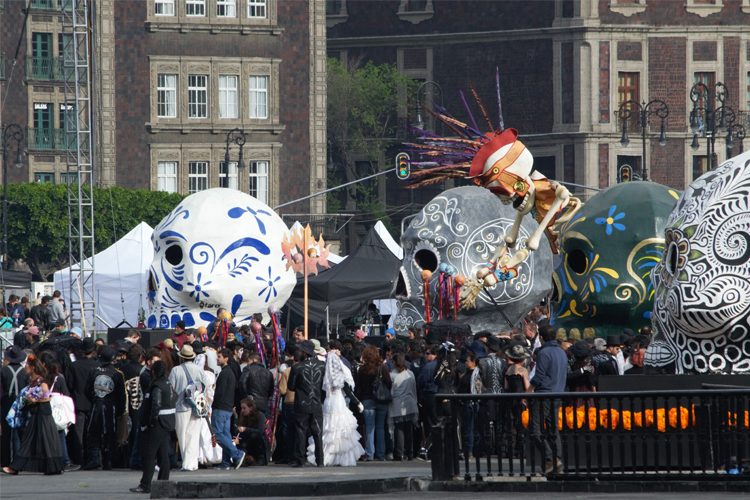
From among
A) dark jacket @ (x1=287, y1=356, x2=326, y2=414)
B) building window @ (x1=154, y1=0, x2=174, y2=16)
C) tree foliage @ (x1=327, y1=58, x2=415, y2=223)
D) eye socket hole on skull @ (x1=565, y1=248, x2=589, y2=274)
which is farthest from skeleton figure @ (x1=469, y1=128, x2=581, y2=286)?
tree foliage @ (x1=327, y1=58, x2=415, y2=223)

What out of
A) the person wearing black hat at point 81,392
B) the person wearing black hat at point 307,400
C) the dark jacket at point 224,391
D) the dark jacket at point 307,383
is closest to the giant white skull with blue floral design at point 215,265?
the person wearing black hat at point 81,392

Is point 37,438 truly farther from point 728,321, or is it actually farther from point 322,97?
point 322,97

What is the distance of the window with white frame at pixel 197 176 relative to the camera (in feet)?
250

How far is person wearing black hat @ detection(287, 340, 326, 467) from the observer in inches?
907

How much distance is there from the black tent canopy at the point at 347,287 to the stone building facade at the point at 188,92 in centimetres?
3329

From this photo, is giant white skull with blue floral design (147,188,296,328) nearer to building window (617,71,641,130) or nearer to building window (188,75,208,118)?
building window (188,75,208,118)

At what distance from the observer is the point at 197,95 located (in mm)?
76125

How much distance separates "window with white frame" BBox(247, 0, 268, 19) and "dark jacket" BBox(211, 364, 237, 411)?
54.7 meters

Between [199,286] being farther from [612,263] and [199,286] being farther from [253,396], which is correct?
[253,396]

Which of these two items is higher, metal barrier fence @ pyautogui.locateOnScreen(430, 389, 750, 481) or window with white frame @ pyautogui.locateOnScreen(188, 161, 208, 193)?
window with white frame @ pyautogui.locateOnScreen(188, 161, 208, 193)

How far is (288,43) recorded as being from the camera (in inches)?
3039

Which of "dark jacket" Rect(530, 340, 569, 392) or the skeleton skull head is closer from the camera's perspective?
"dark jacket" Rect(530, 340, 569, 392)

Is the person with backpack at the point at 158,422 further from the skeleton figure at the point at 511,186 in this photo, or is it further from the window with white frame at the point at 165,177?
the window with white frame at the point at 165,177

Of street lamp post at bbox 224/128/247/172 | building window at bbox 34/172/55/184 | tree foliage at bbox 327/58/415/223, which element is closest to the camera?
street lamp post at bbox 224/128/247/172
